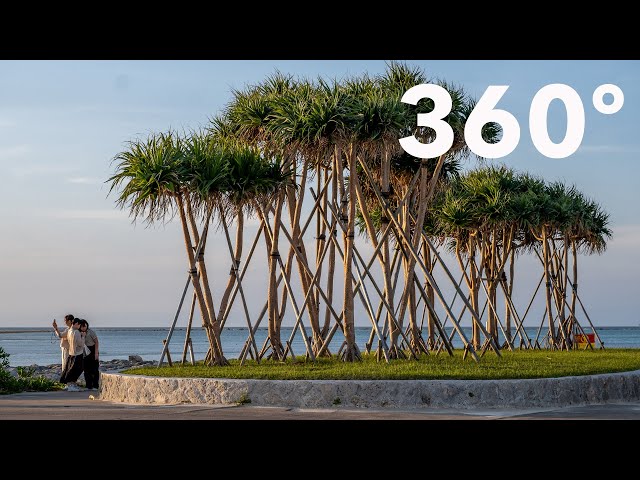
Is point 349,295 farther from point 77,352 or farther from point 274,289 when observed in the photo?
point 77,352

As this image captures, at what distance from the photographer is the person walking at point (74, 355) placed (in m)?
20.4

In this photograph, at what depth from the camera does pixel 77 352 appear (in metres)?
20.4

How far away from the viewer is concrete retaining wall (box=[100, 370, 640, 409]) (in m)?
15.8

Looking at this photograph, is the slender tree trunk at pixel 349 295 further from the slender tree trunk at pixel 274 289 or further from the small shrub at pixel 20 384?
the small shrub at pixel 20 384

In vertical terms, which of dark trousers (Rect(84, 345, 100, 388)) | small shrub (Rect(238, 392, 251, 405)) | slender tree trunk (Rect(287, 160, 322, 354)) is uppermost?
slender tree trunk (Rect(287, 160, 322, 354))

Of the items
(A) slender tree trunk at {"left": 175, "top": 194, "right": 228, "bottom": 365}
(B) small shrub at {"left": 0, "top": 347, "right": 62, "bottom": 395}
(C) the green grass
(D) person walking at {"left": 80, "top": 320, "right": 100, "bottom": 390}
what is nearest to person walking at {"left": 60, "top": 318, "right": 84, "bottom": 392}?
(D) person walking at {"left": 80, "top": 320, "right": 100, "bottom": 390}

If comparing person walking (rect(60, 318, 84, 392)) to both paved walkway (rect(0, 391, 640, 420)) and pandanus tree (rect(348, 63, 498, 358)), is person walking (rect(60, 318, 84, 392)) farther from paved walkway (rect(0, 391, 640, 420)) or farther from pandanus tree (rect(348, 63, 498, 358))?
pandanus tree (rect(348, 63, 498, 358))

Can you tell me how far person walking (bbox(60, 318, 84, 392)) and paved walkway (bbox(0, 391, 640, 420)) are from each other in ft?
11.4

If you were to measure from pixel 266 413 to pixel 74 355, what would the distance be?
268 inches
